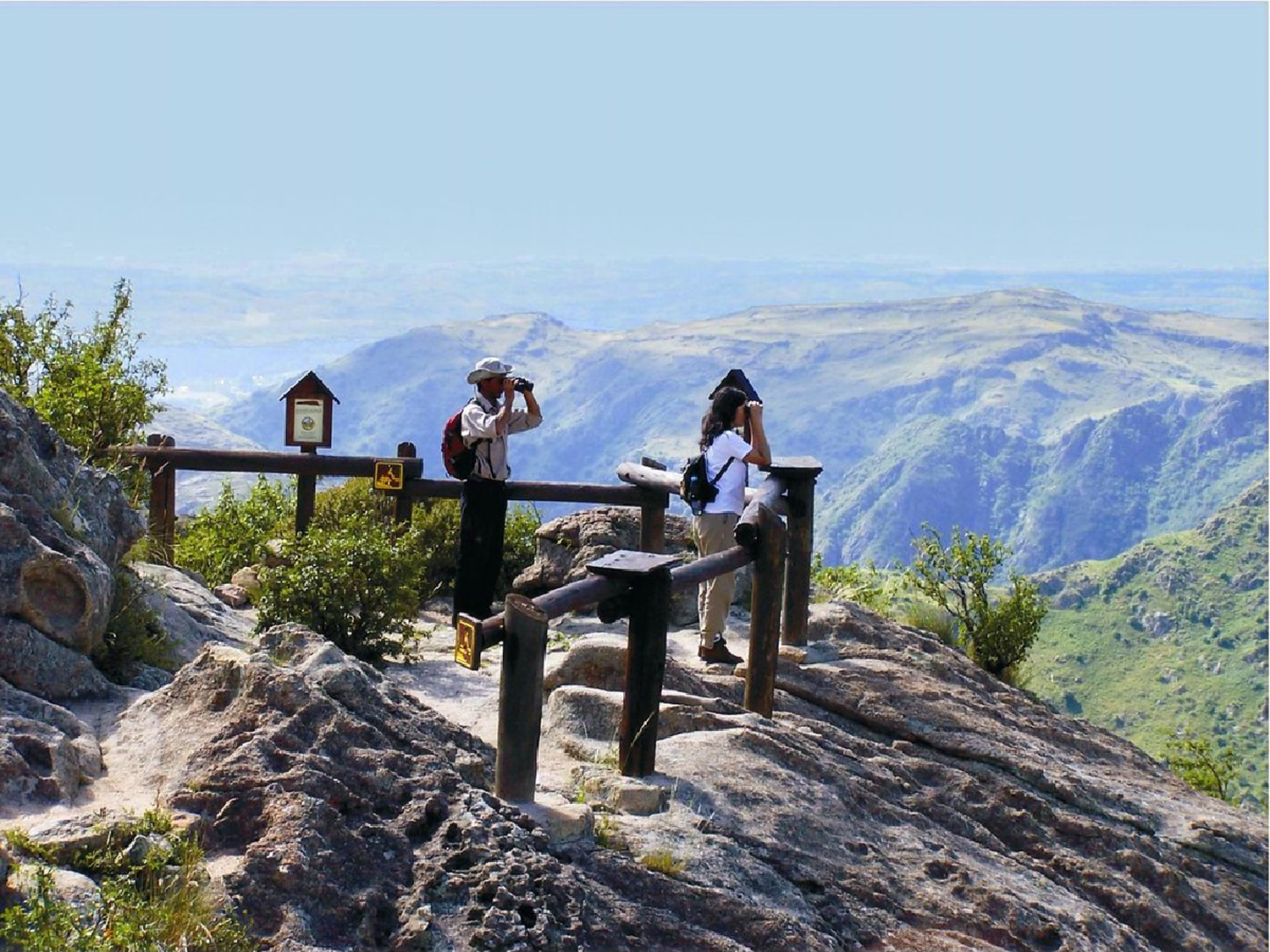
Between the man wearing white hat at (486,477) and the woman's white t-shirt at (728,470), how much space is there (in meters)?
1.32

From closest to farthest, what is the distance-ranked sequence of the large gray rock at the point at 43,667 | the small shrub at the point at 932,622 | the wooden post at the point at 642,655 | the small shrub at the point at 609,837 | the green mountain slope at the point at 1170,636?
the small shrub at the point at 609,837 → the large gray rock at the point at 43,667 → the wooden post at the point at 642,655 → the small shrub at the point at 932,622 → the green mountain slope at the point at 1170,636

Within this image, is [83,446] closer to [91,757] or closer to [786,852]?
[91,757]

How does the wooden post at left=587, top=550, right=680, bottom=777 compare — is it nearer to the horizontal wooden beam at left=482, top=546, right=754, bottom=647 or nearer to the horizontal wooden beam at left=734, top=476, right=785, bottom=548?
the horizontal wooden beam at left=482, top=546, right=754, bottom=647

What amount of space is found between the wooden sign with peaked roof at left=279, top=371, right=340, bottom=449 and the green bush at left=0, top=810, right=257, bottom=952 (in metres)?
8.38

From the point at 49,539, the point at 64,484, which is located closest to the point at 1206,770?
the point at 64,484

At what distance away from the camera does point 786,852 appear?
24.8 ft

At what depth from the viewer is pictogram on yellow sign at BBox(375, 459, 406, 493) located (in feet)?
42.2

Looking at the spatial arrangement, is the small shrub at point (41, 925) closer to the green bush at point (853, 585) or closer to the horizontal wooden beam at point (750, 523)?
the horizontal wooden beam at point (750, 523)

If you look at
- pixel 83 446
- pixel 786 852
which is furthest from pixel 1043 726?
pixel 83 446

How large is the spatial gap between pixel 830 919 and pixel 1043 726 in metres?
5.22

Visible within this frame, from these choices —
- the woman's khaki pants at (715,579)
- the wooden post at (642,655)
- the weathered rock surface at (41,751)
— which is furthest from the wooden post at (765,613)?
the weathered rock surface at (41,751)

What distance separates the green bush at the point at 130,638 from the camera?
26.8 ft

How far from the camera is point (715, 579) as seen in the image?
10.4 meters

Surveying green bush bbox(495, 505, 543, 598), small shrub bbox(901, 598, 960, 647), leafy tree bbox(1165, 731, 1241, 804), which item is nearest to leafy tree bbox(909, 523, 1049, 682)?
small shrub bbox(901, 598, 960, 647)
